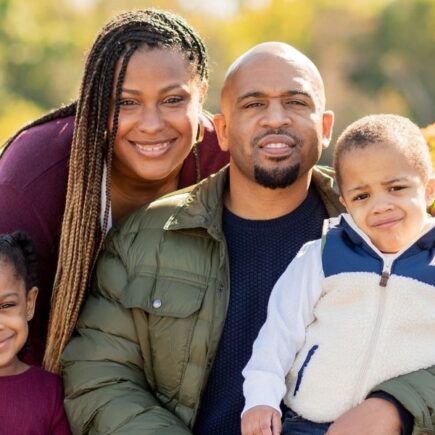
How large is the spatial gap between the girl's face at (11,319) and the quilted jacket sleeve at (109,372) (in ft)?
0.65

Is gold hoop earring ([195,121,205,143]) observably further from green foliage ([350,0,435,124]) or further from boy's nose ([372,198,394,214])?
green foliage ([350,0,435,124])

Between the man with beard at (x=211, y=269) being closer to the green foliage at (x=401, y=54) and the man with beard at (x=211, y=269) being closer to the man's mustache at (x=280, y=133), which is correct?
the man's mustache at (x=280, y=133)

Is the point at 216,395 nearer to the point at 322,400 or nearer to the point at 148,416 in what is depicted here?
the point at 148,416

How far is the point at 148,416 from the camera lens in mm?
4152

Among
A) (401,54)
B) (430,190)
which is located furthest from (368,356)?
(401,54)

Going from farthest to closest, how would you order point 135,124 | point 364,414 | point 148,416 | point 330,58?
point 330,58 < point 135,124 < point 148,416 < point 364,414

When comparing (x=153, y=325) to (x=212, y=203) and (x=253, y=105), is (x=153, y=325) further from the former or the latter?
(x=253, y=105)

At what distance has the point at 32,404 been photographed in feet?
13.8

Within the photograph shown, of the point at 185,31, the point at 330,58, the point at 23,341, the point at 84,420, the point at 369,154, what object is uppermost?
the point at 330,58

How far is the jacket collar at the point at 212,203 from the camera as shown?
14.7 feet

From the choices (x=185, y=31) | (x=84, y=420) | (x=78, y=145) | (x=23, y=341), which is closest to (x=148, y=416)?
(x=84, y=420)

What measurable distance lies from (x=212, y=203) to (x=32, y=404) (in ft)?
3.50

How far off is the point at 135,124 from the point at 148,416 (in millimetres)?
1273

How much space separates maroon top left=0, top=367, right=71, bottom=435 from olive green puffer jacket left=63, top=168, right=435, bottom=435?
0.18 ft
